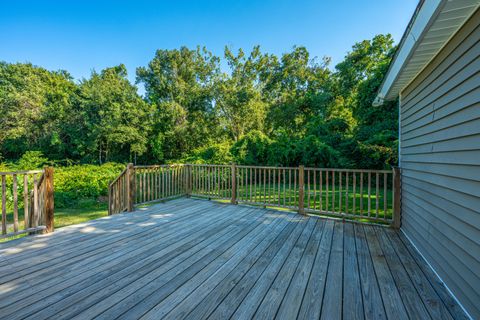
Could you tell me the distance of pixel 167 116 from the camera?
15.1 meters

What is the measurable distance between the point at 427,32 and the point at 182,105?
1560 cm

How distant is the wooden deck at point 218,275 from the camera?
1548mm

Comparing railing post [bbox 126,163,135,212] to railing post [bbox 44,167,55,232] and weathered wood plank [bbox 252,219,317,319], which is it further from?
weathered wood plank [bbox 252,219,317,319]

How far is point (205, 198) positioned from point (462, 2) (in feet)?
17.2

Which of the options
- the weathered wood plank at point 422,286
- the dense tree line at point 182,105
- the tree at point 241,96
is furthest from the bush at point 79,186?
the tree at point 241,96

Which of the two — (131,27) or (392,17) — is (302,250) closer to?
(392,17)

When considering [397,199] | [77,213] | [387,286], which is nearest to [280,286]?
[387,286]

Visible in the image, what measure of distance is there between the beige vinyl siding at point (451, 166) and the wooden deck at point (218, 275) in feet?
0.79

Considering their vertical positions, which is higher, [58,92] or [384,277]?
[58,92]

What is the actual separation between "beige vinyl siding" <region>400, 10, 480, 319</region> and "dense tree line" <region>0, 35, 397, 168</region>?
719 cm

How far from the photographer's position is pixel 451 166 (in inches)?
73.1

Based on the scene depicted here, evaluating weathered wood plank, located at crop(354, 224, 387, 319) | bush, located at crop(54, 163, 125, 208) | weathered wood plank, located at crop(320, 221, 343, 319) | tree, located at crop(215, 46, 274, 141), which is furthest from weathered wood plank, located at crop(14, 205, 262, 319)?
tree, located at crop(215, 46, 274, 141)

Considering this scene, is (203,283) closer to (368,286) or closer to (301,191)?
(368,286)

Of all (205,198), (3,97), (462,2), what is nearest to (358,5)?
(462,2)
